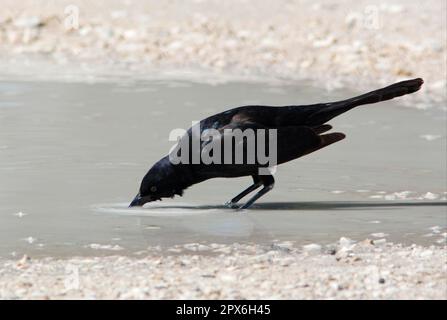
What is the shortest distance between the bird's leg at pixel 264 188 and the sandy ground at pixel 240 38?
17.2ft

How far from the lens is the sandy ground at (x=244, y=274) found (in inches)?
212

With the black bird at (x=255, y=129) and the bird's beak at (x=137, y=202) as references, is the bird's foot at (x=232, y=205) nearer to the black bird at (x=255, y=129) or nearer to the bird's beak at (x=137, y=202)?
the black bird at (x=255, y=129)

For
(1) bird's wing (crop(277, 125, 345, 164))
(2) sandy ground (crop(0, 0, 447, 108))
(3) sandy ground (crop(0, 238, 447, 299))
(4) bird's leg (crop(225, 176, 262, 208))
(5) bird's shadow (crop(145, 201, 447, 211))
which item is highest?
(2) sandy ground (crop(0, 0, 447, 108))

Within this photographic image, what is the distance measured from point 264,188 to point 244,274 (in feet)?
7.48

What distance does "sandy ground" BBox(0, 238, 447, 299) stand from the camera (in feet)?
17.7

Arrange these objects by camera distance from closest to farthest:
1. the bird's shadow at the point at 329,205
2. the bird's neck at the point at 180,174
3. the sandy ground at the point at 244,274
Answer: the sandy ground at the point at 244,274, the bird's neck at the point at 180,174, the bird's shadow at the point at 329,205

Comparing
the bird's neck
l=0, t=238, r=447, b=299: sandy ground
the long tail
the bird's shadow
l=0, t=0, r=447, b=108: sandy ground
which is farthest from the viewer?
l=0, t=0, r=447, b=108: sandy ground

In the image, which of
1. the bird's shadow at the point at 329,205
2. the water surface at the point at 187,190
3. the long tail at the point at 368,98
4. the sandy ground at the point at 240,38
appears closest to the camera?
the water surface at the point at 187,190

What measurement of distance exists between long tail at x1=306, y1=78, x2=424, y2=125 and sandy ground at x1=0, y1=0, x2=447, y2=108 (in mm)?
5113

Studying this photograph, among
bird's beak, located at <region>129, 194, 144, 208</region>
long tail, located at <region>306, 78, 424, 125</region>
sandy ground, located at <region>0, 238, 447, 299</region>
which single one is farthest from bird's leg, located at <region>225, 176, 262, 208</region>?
sandy ground, located at <region>0, 238, 447, 299</region>

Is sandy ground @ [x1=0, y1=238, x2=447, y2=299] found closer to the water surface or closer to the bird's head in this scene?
the water surface

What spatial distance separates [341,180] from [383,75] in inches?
220

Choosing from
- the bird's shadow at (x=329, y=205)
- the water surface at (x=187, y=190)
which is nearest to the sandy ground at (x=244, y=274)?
the water surface at (x=187, y=190)
